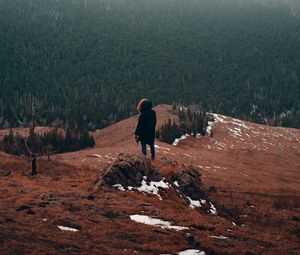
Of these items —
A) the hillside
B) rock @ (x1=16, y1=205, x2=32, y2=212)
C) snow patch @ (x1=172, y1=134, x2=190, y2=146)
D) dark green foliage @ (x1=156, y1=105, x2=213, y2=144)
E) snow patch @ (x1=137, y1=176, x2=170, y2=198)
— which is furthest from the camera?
→ dark green foliage @ (x1=156, y1=105, x2=213, y2=144)

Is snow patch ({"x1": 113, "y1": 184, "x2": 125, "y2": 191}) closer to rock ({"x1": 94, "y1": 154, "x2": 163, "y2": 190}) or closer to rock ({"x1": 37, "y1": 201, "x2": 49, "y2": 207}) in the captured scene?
→ rock ({"x1": 94, "y1": 154, "x2": 163, "y2": 190})

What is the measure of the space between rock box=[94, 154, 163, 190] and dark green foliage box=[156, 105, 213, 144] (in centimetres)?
11086

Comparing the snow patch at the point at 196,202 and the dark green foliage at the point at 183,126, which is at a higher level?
the snow patch at the point at 196,202

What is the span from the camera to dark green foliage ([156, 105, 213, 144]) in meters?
140

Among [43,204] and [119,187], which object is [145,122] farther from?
[43,204]

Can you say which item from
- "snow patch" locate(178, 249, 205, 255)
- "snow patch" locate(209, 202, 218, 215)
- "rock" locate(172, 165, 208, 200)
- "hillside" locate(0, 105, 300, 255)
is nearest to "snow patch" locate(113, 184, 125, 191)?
"hillside" locate(0, 105, 300, 255)

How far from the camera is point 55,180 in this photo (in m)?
26.9

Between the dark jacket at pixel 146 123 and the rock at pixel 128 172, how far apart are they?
1.28m

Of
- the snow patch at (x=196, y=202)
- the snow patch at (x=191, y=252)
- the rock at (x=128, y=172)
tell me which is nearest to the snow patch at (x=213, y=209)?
the snow patch at (x=196, y=202)

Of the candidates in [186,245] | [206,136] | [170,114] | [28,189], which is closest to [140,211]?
[186,245]

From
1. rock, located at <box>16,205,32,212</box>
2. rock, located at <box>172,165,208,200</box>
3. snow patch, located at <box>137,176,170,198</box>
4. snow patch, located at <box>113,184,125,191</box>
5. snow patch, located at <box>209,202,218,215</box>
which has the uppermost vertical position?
rock, located at <box>16,205,32,212</box>

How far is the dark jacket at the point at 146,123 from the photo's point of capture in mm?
26766

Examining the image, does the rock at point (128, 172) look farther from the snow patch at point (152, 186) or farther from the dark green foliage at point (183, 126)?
the dark green foliage at point (183, 126)

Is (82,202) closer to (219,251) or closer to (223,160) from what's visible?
(219,251)
